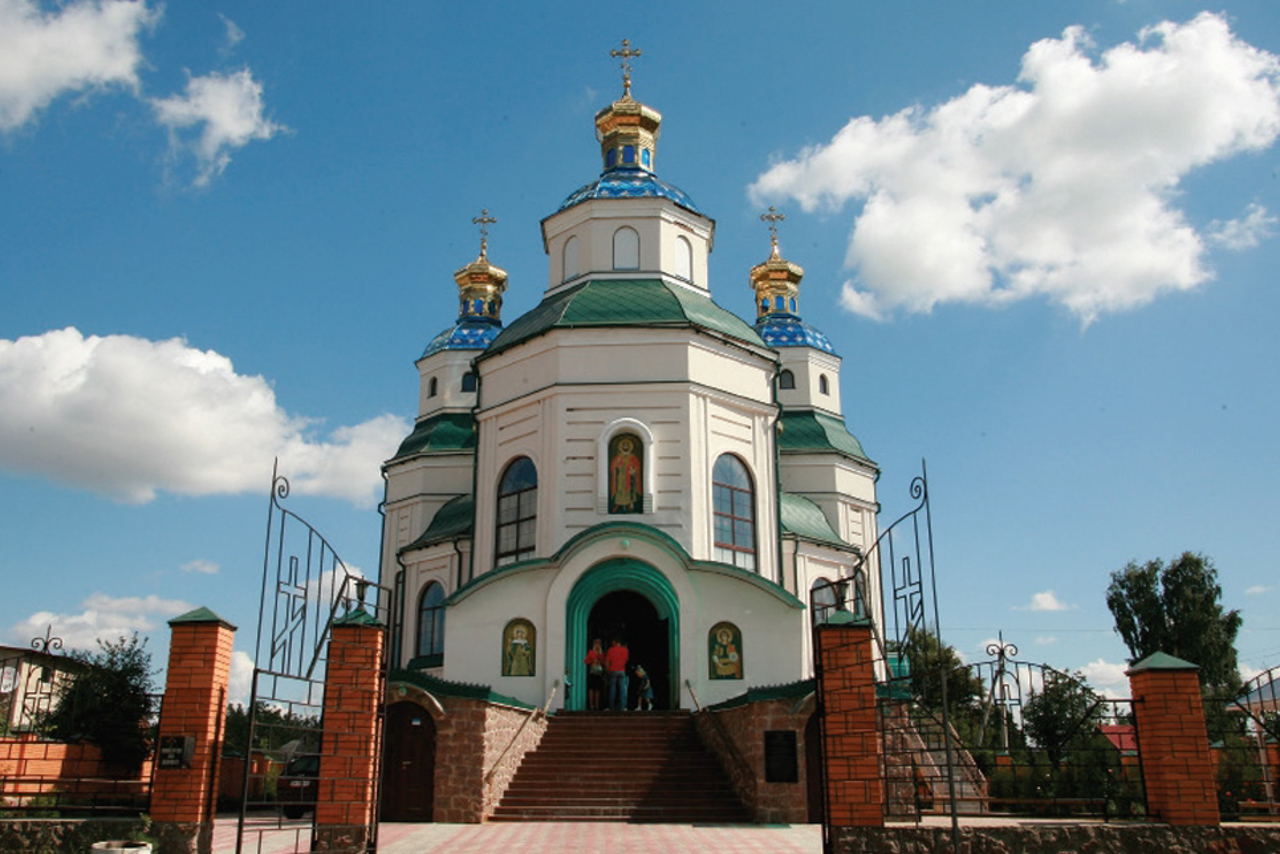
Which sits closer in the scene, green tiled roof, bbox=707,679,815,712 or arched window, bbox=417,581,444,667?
green tiled roof, bbox=707,679,815,712

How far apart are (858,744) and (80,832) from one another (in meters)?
6.09

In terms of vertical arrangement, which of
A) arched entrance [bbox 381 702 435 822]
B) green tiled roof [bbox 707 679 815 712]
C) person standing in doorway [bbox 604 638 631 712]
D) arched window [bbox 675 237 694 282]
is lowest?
arched entrance [bbox 381 702 435 822]

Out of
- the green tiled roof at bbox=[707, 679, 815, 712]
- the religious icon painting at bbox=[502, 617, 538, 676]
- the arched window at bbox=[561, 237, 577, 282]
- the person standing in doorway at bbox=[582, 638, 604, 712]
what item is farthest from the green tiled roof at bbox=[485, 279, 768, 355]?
the green tiled roof at bbox=[707, 679, 815, 712]

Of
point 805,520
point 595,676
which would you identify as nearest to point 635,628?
point 595,676

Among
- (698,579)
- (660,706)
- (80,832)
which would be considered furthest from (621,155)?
(80,832)

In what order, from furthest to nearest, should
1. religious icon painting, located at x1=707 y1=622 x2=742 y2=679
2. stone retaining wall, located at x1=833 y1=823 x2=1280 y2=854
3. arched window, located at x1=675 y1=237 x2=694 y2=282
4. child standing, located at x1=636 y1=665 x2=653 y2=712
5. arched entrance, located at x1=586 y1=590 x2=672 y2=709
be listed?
1. arched window, located at x1=675 y1=237 x2=694 y2=282
2. arched entrance, located at x1=586 y1=590 x2=672 y2=709
3. religious icon painting, located at x1=707 y1=622 x2=742 y2=679
4. child standing, located at x1=636 y1=665 x2=653 y2=712
5. stone retaining wall, located at x1=833 y1=823 x2=1280 y2=854

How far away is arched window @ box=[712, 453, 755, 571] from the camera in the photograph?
1881 cm

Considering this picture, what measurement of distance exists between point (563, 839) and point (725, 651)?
6583 mm

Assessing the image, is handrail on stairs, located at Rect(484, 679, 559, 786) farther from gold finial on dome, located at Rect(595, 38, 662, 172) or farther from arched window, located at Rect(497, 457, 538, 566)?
gold finial on dome, located at Rect(595, 38, 662, 172)

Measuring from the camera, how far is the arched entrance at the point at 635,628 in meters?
18.5

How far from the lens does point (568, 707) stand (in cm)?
1670

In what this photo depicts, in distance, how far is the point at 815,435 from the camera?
27516 mm

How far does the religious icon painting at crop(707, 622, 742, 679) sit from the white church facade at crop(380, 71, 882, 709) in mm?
24

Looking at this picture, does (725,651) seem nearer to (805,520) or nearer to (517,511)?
(517,511)
